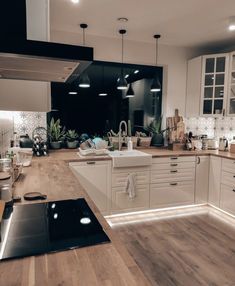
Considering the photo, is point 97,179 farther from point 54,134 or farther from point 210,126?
point 210,126

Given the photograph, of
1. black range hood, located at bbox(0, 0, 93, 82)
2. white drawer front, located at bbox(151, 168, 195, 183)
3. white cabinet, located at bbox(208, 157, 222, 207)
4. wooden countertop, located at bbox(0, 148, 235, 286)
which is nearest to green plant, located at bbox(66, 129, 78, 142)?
white drawer front, located at bbox(151, 168, 195, 183)

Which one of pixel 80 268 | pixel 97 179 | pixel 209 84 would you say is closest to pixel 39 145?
pixel 97 179

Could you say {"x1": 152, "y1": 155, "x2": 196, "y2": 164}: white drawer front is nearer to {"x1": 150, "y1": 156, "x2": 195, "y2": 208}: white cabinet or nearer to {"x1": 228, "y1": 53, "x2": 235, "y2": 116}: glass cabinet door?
{"x1": 150, "y1": 156, "x2": 195, "y2": 208}: white cabinet

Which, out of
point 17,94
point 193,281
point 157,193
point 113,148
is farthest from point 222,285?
point 17,94

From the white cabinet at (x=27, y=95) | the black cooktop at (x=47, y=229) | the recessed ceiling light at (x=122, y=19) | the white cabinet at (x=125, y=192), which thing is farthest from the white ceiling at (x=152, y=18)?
the black cooktop at (x=47, y=229)

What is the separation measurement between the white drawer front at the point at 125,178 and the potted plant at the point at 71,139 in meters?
0.87

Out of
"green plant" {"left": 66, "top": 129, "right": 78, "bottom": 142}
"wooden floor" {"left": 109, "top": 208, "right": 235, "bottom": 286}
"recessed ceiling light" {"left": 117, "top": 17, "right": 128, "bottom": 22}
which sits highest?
"recessed ceiling light" {"left": 117, "top": 17, "right": 128, "bottom": 22}

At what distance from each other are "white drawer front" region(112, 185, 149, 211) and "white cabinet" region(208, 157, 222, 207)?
3.43 feet

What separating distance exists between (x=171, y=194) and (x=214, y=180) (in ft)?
2.25

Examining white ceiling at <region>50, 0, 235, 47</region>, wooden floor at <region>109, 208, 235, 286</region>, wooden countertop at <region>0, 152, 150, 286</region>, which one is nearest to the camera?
wooden countertop at <region>0, 152, 150, 286</region>

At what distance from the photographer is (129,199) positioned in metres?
3.35

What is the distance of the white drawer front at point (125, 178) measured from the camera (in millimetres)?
3252

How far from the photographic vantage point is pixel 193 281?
2068 millimetres

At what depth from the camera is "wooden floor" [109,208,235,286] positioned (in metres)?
2.14
